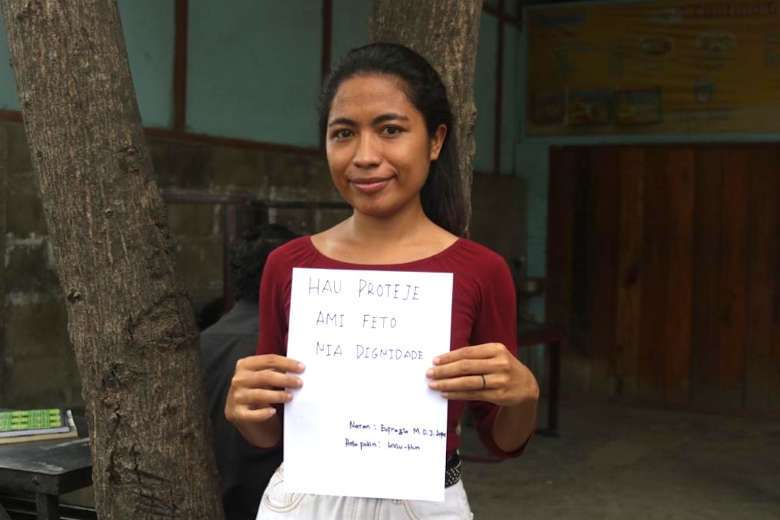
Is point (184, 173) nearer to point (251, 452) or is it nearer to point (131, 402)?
point (251, 452)

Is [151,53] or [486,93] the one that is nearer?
[151,53]

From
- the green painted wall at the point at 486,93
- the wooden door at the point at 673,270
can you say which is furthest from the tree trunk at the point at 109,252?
the wooden door at the point at 673,270

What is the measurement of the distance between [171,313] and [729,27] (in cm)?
681

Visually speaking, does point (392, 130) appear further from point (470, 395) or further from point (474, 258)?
point (470, 395)

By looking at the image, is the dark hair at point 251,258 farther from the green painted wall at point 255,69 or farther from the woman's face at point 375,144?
the green painted wall at point 255,69

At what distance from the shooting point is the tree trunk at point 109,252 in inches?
86.0

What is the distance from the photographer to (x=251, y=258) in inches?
117

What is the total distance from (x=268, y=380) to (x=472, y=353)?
12.9 inches

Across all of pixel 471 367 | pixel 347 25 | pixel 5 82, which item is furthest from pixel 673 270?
pixel 471 367

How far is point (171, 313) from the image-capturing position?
2248 millimetres

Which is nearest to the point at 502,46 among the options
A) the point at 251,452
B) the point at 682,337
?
the point at 682,337

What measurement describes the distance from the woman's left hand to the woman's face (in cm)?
29

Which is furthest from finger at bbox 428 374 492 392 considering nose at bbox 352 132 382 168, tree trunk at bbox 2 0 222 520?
tree trunk at bbox 2 0 222 520

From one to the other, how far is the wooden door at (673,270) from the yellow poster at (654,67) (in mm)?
256
